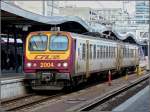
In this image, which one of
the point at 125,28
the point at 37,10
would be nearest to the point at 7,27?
the point at 125,28

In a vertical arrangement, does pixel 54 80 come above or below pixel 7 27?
below

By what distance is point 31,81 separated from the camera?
2206 centimetres

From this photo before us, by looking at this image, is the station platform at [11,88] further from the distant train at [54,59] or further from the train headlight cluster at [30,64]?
the train headlight cluster at [30,64]

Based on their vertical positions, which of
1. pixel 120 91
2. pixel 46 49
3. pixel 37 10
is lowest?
pixel 120 91

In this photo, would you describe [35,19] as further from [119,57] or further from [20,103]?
[119,57]

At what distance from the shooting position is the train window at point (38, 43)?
22.4 meters

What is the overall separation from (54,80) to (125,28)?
61890 mm

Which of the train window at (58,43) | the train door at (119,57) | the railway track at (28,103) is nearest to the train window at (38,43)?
the train window at (58,43)

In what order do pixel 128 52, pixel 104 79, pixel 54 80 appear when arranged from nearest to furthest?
pixel 54 80, pixel 104 79, pixel 128 52

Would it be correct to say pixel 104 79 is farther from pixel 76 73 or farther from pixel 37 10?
pixel 37 10

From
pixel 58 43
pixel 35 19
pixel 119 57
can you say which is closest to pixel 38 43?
pixel 58 43

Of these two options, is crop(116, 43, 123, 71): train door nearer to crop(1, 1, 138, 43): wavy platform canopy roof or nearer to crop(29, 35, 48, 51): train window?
crop(1, 1, 138, 43): wavy platform canopy roof

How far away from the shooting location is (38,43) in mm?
22500

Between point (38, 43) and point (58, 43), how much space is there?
0.96 metres
